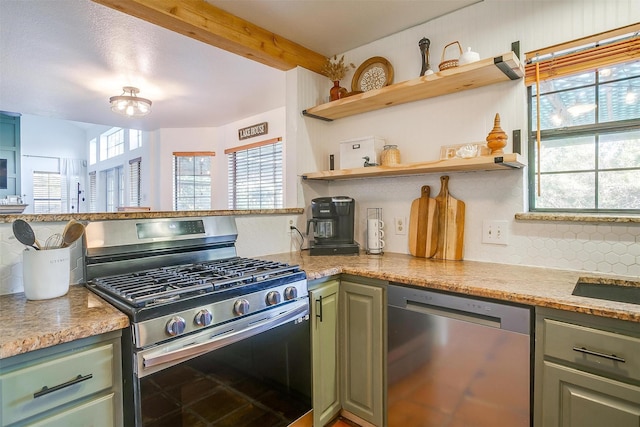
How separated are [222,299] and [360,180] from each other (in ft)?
4.92

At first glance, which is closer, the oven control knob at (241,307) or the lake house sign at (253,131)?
the oven control knob at (241,307)

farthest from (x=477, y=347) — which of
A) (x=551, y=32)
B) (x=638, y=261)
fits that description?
(x=551, y=32)

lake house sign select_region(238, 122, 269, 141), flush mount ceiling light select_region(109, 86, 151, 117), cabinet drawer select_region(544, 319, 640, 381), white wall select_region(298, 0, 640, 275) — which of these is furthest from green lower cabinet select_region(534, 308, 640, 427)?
lake house sign select_region(238, 122, 269, 141)

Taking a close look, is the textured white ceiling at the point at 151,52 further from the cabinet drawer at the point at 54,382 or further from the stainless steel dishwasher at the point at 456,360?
the cabinet drawer at the point at 54,382

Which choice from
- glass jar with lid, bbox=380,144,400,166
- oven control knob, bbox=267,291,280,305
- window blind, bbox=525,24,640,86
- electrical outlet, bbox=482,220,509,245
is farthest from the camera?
glass jar with lid, bbox=380,144,400,166

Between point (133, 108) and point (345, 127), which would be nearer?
point (345, 127)

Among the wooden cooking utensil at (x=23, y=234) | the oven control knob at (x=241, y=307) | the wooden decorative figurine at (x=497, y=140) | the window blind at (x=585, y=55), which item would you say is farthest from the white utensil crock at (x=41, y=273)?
the window blind at (x=585, y=55)

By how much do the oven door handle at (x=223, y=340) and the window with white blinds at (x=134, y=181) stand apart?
Result: 18.5ft

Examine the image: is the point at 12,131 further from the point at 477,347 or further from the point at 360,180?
the point at 477,347

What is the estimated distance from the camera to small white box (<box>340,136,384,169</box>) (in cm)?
215

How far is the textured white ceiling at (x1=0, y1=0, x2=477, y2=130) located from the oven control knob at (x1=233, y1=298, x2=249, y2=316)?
1.64 metres

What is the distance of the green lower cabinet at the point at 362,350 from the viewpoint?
1.61 meters

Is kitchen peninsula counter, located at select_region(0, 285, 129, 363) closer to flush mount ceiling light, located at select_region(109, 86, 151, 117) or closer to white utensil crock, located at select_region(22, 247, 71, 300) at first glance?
white utensil crock, located at select_region(22, 247, 71, 300)

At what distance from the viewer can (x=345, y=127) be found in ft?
8.32
